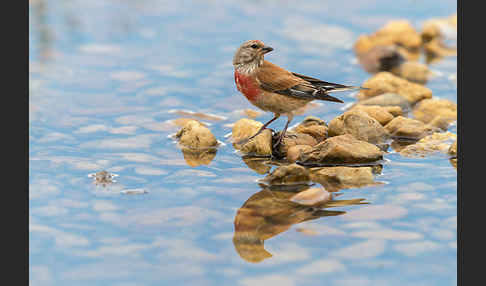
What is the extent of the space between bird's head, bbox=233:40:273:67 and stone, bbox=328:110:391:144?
123 centimetres

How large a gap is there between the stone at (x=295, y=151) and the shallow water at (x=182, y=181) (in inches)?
19.3

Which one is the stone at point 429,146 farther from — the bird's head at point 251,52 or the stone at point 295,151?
the bird's head at point 251,52

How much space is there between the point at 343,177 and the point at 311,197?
0.66 m

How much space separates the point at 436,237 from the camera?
554 centimetres

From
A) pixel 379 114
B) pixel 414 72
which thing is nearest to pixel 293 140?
pixel 379 114

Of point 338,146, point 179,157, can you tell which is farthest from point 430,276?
point 179,157

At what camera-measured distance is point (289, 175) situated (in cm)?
658

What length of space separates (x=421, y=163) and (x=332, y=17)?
6.50 meters

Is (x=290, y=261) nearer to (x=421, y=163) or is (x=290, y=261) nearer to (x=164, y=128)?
(x=421, y=163)

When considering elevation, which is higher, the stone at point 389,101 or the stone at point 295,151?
the stone at point 389,101

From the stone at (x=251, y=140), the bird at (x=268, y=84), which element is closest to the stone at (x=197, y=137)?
the stone at (x=251, y=140)

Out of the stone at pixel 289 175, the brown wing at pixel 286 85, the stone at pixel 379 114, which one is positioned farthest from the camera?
the stone at pixel 379 114

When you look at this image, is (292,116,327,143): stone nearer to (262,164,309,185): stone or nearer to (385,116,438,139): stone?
(385,116,438,139): stone

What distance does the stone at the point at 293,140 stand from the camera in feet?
24.5
